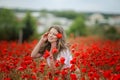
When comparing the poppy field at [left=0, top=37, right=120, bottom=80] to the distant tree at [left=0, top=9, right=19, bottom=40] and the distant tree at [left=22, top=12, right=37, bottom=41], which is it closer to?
the distant tree at [left=22, top=12, right=37, bottom=41]

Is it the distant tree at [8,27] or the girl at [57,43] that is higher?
the girl at [57,43]

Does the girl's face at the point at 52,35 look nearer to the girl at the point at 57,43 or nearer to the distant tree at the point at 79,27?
the girl at the point at 57,43

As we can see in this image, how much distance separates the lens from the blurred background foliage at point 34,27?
122 inches

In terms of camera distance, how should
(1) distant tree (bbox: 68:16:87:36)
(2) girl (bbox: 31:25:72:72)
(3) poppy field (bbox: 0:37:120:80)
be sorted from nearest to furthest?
(3) poppy field (bbox: 0:37:120:80) → (2) girl (bbox: 31:25:72:72) → (1) distant tree (bbox: 68:16:87:36)

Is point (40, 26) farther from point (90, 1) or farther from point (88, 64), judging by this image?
point (88, 64)

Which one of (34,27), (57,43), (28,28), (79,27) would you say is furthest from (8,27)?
(57,43)

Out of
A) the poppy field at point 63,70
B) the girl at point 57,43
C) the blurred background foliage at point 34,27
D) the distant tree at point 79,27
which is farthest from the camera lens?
the distant tree at point 79,27

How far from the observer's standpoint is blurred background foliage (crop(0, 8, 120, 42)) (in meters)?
3.09

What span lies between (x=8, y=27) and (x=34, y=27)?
46 cm

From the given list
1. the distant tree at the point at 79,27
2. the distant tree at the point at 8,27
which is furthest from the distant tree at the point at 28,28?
the distant tree at the point at 79,27

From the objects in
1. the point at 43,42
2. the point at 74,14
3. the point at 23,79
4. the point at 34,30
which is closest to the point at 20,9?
the point at 34,30

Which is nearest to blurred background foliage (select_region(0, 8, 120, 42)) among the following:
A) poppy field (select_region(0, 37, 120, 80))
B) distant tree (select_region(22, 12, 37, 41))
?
distant tree (select_region(22, 12, 37, 41))

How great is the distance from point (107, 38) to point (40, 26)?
3.32ft

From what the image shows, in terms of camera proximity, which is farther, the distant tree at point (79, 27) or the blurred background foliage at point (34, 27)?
the distant tree at point (79, 27)
